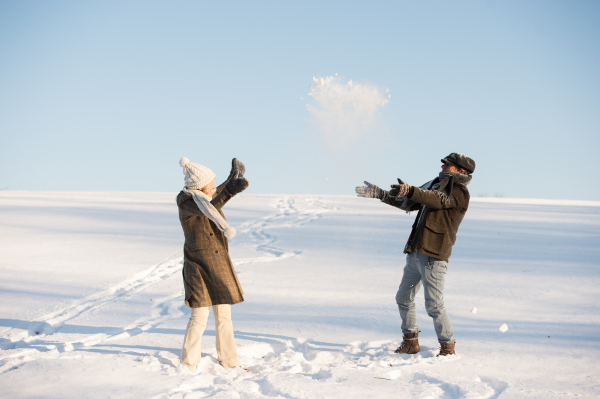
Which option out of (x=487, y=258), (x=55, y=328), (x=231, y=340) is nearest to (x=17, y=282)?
(x=55, y=328)

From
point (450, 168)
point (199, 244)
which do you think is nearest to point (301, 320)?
point (199, 244)

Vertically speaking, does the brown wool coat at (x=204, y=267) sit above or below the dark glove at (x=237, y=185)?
below

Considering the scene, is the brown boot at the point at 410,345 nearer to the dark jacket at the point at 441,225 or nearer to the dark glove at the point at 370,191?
the dark jacket at the point at 441,225

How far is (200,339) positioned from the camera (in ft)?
10.5

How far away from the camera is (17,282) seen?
18.9 ft

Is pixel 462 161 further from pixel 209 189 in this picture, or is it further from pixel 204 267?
pixel 204 267

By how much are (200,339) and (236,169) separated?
4.04 ft

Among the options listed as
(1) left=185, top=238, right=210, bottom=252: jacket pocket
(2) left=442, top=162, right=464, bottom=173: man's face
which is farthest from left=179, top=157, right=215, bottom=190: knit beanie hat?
(2) left=442, top=162, right=464, bottom=173: man's face

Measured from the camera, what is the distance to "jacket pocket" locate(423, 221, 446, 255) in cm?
327

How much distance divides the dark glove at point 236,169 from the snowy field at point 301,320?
4.41ft

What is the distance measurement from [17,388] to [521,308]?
434cm

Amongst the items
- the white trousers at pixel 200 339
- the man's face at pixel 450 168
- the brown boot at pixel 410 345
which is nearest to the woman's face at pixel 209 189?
the white trousers at pixel 200 339

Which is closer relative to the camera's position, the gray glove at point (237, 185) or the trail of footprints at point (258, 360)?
the trail of footprints at point (258, 360)

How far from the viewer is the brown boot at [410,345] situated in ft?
11.3
